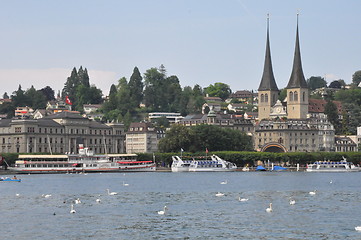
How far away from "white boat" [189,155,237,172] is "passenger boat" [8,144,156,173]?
7884 millimetres

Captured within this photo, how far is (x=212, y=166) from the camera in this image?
174500 millimetres

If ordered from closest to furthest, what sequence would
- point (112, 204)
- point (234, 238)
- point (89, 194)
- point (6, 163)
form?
point (234, 238)
point (112, 204)
point (89, 194)
point (6, 163)

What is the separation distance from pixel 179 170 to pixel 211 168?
6281 millimetres

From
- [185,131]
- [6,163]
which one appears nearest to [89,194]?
[6,163]

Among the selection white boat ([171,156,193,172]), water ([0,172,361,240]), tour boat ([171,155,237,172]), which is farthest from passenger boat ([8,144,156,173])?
water ([0,172,361,240])

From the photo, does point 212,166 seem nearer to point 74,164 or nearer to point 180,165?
point 180,165

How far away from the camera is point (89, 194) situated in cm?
9275

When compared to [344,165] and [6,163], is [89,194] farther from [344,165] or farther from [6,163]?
[344,165]

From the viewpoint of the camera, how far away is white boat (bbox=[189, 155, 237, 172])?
173m

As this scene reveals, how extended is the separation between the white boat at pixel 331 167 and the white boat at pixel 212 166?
1544 cm

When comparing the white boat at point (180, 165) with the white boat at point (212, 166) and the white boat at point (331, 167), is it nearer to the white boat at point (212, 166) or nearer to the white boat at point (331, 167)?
the white boat at point (212, 166)

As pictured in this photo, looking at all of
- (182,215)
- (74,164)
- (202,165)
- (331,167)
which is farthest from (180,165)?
(182,215)

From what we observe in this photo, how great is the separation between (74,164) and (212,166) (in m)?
26.6

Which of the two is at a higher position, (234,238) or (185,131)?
(185,131)
